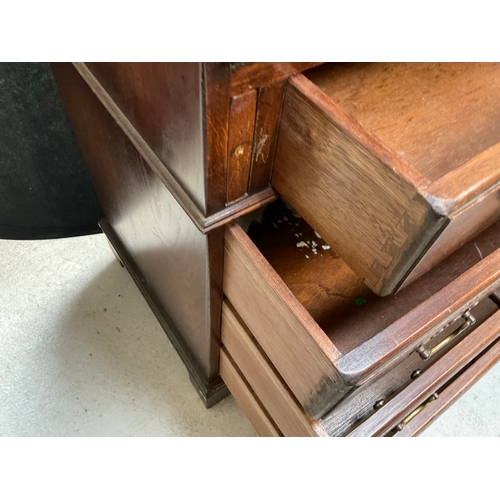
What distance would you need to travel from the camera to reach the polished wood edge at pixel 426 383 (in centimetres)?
58

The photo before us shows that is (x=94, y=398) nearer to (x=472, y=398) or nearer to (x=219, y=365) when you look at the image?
(x=219, y=365)

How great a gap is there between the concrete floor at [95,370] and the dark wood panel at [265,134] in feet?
2.35

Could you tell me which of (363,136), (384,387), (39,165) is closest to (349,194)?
(363,136)

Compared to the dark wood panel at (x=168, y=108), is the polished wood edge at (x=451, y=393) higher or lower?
lower

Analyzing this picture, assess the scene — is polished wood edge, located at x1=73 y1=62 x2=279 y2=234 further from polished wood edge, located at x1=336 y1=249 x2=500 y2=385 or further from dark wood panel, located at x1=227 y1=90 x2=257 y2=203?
polished wood edge, located at x1=336 y1=249 x2=500 y2=385

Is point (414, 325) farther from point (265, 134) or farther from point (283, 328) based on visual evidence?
point (265, 134)

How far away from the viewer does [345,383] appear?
0.38 meters

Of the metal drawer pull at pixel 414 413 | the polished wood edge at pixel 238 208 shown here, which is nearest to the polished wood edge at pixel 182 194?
the polished wood edge at pixel 238 208

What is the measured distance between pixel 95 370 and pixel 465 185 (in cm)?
96

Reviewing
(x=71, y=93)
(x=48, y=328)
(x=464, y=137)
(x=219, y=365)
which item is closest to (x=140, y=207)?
(x=71, y=93)

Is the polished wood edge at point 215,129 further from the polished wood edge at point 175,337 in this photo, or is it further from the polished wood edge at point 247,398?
the polished wood edge at point 175,337

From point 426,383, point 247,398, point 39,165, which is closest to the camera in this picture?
point 426,383

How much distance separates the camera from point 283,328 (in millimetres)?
453

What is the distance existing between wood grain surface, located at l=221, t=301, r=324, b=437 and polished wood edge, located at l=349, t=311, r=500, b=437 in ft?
0.28
